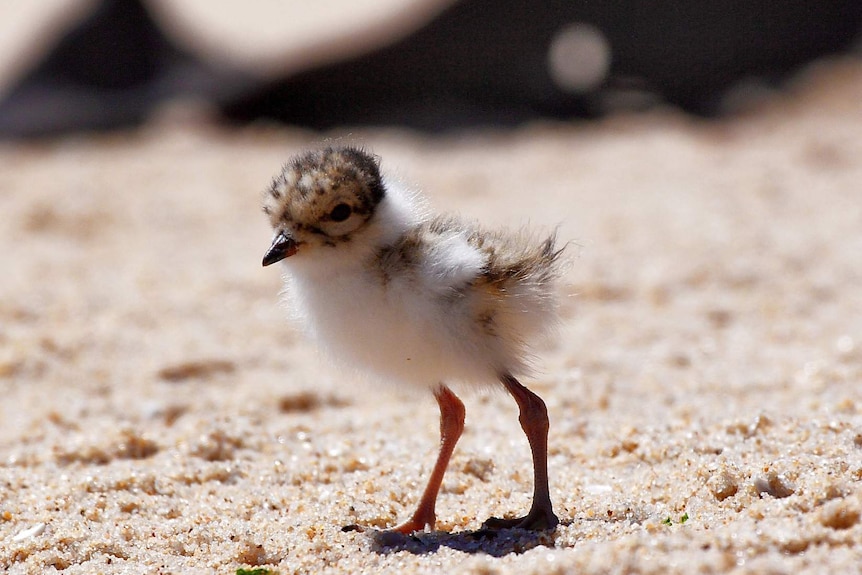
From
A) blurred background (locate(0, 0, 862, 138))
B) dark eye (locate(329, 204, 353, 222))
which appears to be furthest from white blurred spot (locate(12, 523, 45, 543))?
blurred background (locate(0, 0, 862, 138))

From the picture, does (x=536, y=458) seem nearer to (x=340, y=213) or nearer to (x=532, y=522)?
(x=532, y=522)

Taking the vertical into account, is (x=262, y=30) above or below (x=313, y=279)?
above

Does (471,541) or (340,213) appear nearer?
(471,541)

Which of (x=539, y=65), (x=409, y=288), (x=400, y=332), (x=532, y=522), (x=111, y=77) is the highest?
(x=539, y=65)

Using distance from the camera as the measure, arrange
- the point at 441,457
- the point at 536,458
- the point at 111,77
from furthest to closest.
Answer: the point at 111,77 < the point at 441,457 < the point at 536,458

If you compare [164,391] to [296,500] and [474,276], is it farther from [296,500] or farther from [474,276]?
[474,276]

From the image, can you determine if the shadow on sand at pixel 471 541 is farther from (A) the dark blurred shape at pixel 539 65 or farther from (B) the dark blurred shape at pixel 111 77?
(B) the dark blurred shape at pixel 111 77

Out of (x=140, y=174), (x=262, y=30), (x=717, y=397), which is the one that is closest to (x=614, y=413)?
(x=717, y=397)

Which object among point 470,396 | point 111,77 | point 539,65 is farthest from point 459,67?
point 470,396
